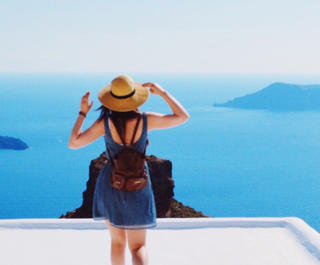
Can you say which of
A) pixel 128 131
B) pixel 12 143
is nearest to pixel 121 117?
pixel 128 131

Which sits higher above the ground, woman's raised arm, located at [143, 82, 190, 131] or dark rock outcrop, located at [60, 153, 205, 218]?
dark rock outcrop, located at [60, 153, 205, 218]

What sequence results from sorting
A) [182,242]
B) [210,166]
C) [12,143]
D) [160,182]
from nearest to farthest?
[182,242] < [160,182] < [210,166] < [12,143]

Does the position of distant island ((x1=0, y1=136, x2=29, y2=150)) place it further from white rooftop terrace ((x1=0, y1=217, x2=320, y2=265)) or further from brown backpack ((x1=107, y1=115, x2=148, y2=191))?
brown backpack ((x1=107, y1=115, x2=148, y2=191))

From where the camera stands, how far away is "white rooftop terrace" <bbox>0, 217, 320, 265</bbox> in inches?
103

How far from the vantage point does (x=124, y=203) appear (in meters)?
1.88

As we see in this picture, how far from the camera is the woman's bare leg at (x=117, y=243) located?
1.98 m

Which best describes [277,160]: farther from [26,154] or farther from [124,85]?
[124,85]

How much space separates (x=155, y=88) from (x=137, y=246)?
692 millimetres

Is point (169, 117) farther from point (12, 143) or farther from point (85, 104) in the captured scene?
point (12, 143)

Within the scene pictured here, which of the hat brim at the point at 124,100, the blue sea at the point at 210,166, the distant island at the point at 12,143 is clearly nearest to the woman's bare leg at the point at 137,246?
the hat brim at the point at 124,100

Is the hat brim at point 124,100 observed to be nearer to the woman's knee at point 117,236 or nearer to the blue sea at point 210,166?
the woman's knee at point 117,236

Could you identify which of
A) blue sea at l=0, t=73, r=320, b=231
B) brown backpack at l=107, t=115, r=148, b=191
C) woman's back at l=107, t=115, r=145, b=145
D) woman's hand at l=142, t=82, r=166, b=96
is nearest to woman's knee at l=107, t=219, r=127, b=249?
brown backpack at l=107, t=115, r=148, b=191

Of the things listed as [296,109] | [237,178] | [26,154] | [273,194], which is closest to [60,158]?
[26,154]

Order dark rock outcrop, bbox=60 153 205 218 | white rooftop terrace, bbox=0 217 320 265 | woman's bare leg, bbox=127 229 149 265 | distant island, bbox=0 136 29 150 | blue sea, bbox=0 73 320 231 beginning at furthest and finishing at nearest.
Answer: distant island, bbox=0 136 29 150
blue sea, bbox=0 73 320 231
dark rock outcrop, bbox=60 153 205 218
white rooftop terrace, bbox=0 217 320 265
woman's bare leg, bbox=127 229 149 265
